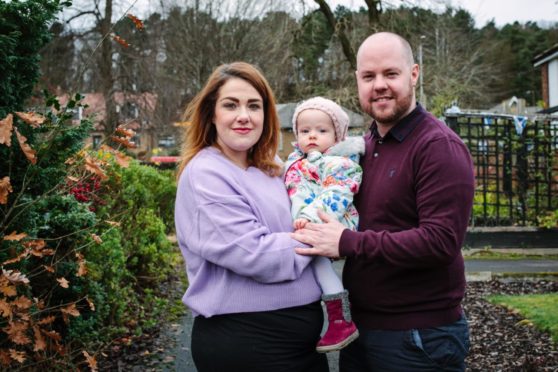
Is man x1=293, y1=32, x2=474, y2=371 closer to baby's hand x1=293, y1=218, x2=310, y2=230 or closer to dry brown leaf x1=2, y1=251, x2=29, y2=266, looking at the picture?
baby's hand x1=293, y1=218, x2=310, y2=230

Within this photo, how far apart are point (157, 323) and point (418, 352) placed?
4.12 m

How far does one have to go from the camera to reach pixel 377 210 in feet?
8.39

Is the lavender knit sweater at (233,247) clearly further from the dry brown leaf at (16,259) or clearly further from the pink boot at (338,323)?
the dry brown leaf at (16,259)

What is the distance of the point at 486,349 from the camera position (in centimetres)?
499

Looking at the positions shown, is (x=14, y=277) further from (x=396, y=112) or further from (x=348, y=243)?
(x=396, y=112)

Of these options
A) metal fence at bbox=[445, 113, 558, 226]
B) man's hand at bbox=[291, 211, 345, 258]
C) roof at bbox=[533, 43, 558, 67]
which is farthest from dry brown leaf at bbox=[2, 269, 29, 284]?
roof at bbox=[533, 43, 558, 67]

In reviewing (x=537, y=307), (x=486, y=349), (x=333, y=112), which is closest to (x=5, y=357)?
(x=333, y=112)

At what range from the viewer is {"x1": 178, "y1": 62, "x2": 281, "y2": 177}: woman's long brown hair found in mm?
2635

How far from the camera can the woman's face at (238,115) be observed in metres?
2.58

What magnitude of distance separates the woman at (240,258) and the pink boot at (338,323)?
0.05 meters

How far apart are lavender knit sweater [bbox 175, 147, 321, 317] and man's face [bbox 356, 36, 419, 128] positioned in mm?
698

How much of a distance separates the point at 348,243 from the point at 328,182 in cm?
43

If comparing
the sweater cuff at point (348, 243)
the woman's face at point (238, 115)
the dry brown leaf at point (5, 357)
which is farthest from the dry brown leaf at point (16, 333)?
the sweater cuff at point (348, 243)

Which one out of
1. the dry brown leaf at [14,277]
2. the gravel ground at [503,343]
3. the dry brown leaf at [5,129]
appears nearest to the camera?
the dry brown leaf at [5,129]
